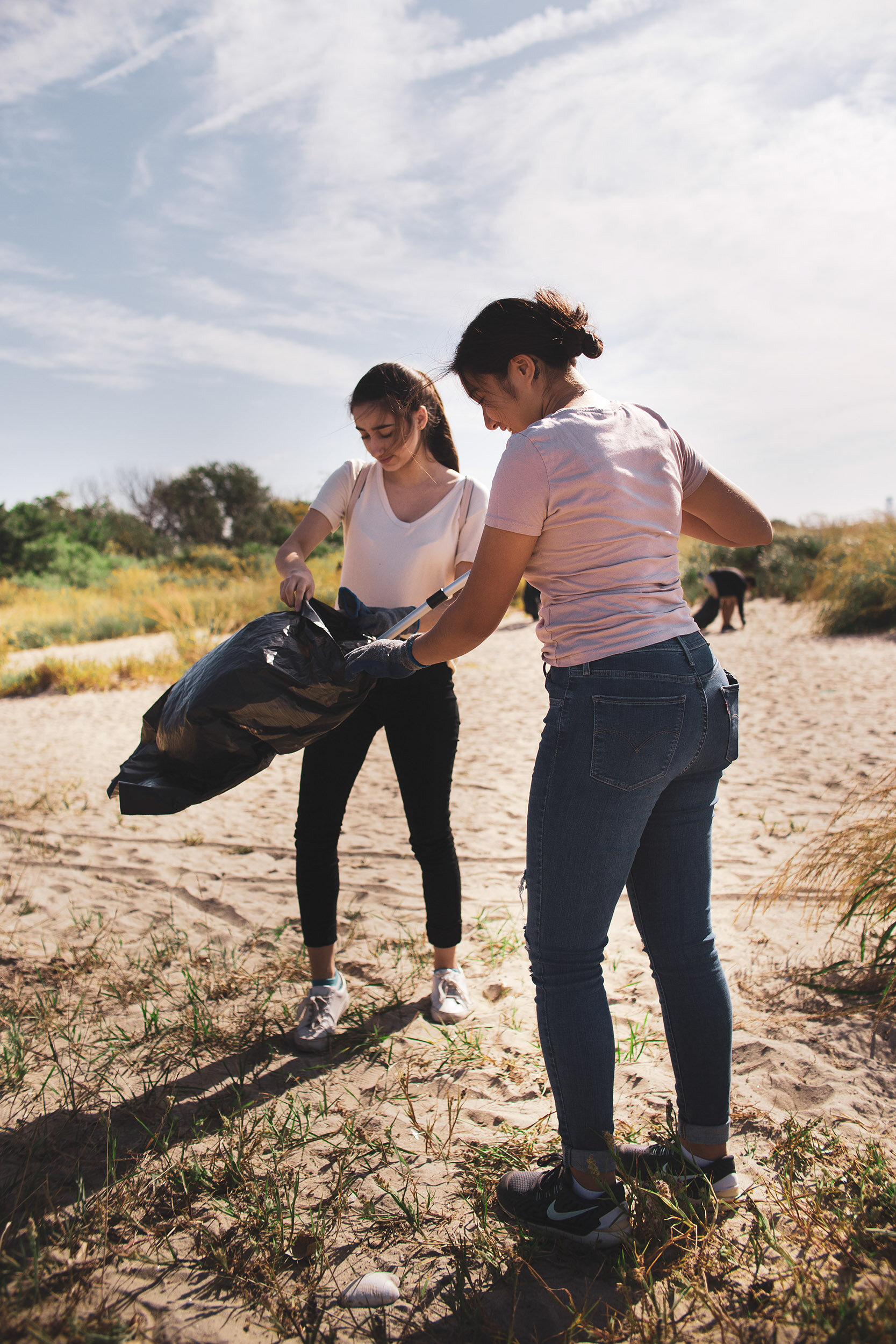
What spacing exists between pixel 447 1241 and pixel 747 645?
9986mm

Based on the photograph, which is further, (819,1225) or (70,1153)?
(70,1153)

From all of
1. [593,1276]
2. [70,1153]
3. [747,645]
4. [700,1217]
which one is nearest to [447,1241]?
[593,1276]

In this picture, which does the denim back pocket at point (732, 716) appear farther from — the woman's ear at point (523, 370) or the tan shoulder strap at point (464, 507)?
the tan shoulder strap at point (464, 507)

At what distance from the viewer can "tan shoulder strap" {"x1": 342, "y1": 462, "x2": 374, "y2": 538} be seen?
2.48 m

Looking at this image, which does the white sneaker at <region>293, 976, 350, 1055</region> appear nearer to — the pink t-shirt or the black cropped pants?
the black cropped pants

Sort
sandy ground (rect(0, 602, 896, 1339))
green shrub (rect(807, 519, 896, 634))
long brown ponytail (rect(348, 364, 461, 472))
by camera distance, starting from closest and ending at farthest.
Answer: sandy ground (rect(0, 602, 896, 1339))
long brown ponytail (rect(348, 364, 461, 472))
green shrub (rect(807, 519, 896, 634))

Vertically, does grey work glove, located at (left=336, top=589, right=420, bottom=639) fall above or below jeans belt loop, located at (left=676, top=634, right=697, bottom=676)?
above

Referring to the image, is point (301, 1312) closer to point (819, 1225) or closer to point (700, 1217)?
point (700, 1217)

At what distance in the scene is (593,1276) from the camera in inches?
60.0

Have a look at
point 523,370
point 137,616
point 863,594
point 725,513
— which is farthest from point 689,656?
point 137,616


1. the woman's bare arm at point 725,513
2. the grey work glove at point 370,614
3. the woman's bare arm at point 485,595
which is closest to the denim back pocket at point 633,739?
the woman's bare arm at point 485,595

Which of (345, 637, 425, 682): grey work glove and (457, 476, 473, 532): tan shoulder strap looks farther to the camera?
(457, 476, 473, 532): tan shoulder strap

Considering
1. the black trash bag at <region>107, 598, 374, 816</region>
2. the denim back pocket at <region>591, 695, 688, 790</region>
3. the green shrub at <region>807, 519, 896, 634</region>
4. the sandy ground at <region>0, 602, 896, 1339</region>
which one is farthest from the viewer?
the green shrub at <region>807, 519, 896, 634</region>

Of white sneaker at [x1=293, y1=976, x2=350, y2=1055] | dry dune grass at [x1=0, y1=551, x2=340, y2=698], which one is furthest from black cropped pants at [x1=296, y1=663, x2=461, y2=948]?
dry dune grass at [x1=0, y1=551, x2=340, y2=698]
